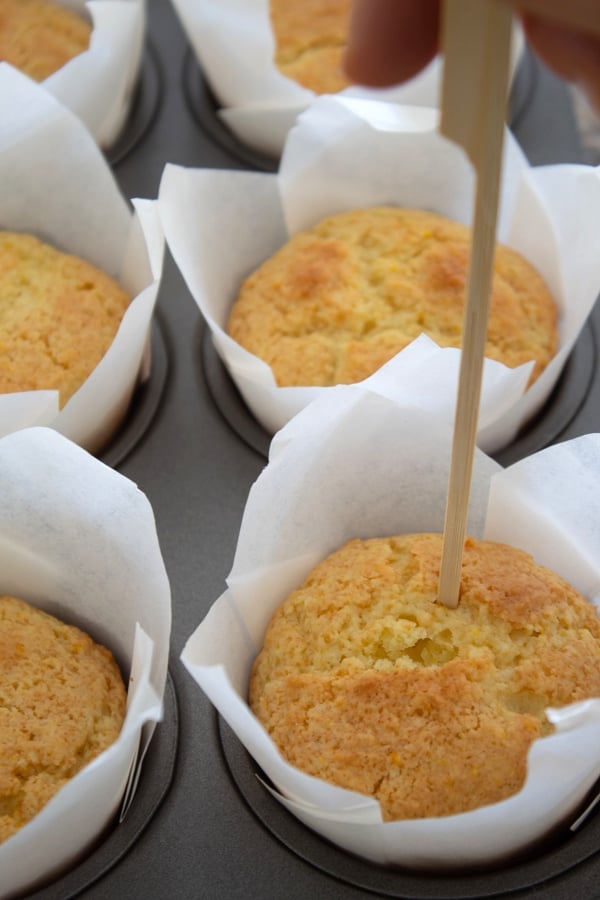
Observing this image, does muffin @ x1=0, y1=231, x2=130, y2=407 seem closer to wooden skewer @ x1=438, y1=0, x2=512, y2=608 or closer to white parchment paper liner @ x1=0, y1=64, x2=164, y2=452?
white parchment paper liner @ x1=0, y1=64, x2=164, y2=452

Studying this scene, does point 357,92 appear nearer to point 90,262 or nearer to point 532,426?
point 90,262

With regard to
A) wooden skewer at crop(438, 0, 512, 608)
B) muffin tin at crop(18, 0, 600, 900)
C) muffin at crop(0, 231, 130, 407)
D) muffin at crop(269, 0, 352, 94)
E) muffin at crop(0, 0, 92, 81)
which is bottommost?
muffin tin at crop(18, 0, 600, 900)

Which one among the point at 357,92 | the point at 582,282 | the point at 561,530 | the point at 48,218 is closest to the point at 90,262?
the point at 48,218

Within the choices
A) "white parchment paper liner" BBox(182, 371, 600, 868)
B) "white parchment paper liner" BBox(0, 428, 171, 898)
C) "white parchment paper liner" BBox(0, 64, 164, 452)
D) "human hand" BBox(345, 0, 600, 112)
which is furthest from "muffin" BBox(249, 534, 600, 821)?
"human hand" BBox(345, 0, 600, 112)

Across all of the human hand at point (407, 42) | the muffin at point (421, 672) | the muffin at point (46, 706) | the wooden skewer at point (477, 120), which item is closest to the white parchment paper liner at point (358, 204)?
the muffin at point (421, 672)

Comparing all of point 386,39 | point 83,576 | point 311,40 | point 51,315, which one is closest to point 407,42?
point 386,39
